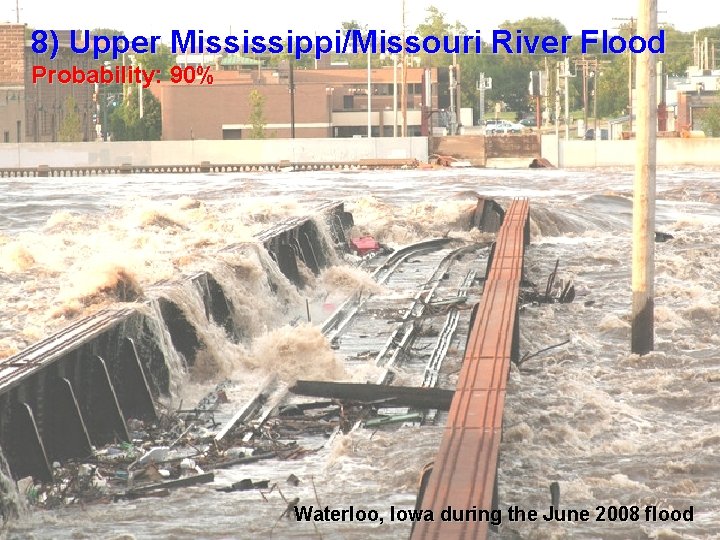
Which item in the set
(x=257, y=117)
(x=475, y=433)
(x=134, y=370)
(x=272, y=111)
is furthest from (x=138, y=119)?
(x=475, y=433)

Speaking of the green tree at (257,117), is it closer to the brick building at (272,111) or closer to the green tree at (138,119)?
the brick building at (272,111)

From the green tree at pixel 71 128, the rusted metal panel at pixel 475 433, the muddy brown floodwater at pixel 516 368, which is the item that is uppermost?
the green tree at pixel 71 128

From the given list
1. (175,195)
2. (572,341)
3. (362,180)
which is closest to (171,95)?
(362,180)

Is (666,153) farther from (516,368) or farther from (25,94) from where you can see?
(516,368)

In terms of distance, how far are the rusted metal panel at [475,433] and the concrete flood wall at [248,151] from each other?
5955 cm

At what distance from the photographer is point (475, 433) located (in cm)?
1170

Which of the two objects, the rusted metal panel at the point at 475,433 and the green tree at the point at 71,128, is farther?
the green tree at the point at 71,128

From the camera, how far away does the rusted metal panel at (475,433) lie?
969cm

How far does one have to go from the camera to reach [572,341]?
22.3m

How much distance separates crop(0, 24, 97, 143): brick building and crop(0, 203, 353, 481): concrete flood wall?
69.8 m

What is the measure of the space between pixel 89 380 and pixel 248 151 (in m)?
63.0

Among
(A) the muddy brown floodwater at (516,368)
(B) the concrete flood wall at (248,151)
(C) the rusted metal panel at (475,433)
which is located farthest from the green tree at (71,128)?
→ (C) the rusted metal panel at (475,433)

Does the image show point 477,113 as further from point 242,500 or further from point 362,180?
point 242,500

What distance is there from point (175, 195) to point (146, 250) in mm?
24370
